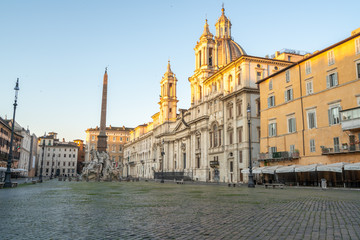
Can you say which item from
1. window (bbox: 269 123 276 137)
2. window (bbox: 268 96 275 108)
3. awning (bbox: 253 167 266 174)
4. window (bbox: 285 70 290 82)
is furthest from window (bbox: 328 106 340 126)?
awning (bbox: 253 167 266 174)

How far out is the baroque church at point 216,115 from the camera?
45.3 meters

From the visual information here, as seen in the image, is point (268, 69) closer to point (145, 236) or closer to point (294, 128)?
point (294, 128)

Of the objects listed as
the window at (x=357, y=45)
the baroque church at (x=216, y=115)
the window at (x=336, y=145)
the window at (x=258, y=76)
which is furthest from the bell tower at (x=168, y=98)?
the window at (x=357, y=45)

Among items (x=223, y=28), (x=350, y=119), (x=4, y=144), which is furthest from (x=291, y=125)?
(x=4, y=144)

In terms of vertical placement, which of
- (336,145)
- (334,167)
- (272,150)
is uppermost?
(272,150)

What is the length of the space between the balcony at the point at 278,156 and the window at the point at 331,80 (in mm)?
8039

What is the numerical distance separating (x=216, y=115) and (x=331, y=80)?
23771 millimetres

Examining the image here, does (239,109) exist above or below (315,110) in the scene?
above

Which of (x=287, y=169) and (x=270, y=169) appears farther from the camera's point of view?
(x=270, y=169)

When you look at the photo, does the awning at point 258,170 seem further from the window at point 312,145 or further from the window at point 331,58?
the window at point 331,58

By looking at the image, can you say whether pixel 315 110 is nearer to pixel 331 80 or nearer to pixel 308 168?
pixel 331 80

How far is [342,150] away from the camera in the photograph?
28.9 metres

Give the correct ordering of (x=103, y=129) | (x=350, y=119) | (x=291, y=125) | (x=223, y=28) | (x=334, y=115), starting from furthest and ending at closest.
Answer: (x=223, y=28), (x=103, y=129), (x=291, y=125), (x=334, y=115), (x=350, y=119)

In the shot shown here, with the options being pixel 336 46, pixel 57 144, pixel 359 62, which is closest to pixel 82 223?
pixel 359 62
